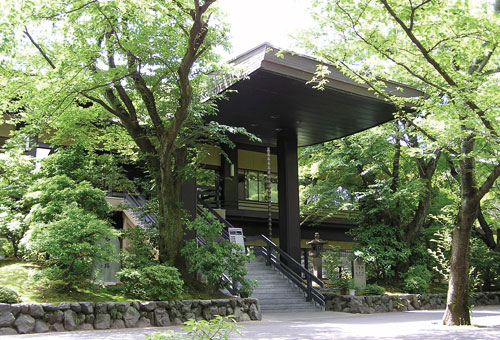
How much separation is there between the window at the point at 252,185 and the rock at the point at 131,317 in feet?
47.2

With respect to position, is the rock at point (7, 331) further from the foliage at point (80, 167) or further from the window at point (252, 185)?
the window at point (252, 185)

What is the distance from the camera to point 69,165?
1370 cm

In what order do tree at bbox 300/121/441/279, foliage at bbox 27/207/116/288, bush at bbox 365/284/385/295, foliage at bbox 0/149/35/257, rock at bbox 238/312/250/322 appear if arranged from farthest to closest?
tree at bbox 300/121/441/279
bush at bbox 365/284/385/295
rock at bbox 238/312/250/322
foliage at bbox 0/149/35/257
foliage at bbox 27/207/116/288

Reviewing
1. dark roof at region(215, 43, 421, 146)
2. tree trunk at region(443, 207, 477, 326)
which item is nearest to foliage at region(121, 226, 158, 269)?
dark roof at region(215, 43, 421, 146)

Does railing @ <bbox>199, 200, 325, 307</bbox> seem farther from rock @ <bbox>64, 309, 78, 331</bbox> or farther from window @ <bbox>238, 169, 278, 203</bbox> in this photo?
rock @ <bbox>64, 309, 78, 331</bbox>

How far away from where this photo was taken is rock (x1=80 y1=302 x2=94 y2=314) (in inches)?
395

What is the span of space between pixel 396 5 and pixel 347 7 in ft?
3.75

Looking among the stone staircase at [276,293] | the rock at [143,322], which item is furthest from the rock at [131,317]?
the stone staircase at [276,293]

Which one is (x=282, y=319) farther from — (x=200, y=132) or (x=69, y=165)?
(x=69, y=165)

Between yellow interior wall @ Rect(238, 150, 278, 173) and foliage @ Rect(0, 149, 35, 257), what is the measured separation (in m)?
12.2

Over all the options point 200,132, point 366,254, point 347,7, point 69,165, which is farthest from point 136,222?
point 347,7

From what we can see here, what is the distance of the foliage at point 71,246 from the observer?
33.7 feet

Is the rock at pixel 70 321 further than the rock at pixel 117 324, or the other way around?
the rock at pixel 117 324

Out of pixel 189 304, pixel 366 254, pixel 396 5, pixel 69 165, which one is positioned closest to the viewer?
pixel 396 5
